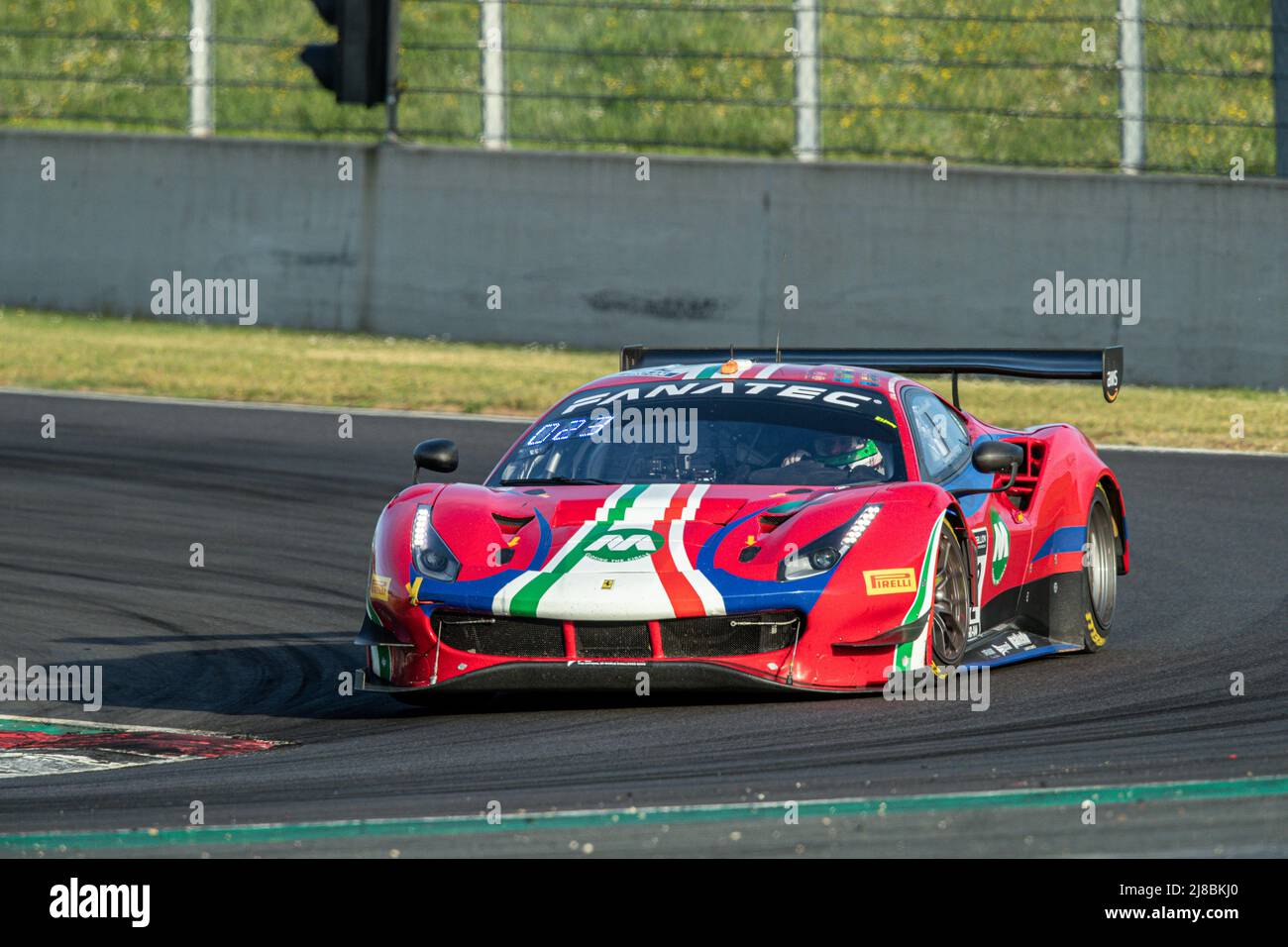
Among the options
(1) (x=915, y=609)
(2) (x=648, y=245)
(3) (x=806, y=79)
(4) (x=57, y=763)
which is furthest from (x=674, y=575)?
(3) (x=806, y=79)

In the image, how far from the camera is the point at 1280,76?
17828mm

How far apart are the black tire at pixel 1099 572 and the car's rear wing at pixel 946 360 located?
1.65 feet

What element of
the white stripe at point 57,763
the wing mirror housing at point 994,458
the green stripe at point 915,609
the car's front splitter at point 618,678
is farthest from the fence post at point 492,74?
the white stripe at point 57,763

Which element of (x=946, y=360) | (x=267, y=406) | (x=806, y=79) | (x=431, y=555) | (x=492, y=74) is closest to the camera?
(x=431, y=555)

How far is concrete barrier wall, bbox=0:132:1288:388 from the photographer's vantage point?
17375 millimetres

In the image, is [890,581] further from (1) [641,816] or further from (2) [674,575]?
(1) [641,816]

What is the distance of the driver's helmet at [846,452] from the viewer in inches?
328

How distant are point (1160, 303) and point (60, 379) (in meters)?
8.39

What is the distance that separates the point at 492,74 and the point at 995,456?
39.2ft

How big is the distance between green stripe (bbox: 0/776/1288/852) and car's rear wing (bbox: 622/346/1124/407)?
138 inches

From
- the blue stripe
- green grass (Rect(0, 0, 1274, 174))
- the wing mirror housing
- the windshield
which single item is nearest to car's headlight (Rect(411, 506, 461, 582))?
the windshield

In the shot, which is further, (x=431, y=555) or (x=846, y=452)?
(x=846, y=452)

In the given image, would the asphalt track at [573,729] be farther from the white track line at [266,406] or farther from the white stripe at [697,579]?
the white track line at [266,406]
